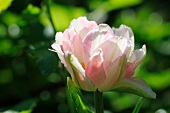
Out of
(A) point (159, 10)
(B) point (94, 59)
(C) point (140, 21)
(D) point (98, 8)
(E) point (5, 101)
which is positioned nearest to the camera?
(B) point (94, 59)

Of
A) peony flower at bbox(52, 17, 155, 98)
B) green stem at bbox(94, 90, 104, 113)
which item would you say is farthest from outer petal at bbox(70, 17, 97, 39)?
green stem at bbox(94, 90, 104, 113)

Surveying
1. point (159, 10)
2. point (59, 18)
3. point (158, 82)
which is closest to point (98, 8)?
point (59, 18)

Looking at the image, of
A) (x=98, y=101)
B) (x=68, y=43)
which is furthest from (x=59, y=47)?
(x=98, y=101)

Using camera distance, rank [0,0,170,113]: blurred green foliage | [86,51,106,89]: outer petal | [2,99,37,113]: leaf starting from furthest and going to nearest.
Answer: [0,0,170,113]: blurred green foliage < [2,99,37,113]: leaf < [86,51,106,89]: outer petal

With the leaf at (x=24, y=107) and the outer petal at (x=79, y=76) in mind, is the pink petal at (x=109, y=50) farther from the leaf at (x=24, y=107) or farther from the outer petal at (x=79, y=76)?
the leaf at (x=24, y=107)

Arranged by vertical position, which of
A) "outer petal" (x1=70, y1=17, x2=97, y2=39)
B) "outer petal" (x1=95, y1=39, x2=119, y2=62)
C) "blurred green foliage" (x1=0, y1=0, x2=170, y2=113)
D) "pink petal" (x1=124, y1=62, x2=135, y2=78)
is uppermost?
"outer petal" (x1=70, y1=17, x2=97, y2=39)

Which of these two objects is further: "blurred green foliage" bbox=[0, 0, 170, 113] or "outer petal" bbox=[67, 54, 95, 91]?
"blurred green foliage" bbox=[0, 0, 170, 113]

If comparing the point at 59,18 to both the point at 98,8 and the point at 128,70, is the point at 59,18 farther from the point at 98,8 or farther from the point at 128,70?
the point at 128,70

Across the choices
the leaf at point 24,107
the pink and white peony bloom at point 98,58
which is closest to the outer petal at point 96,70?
the pink and white peony bloom at point 98,58

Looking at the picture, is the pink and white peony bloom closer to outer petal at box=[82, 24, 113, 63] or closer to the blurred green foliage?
outer petal at box=[82, 24, 113, 63]
